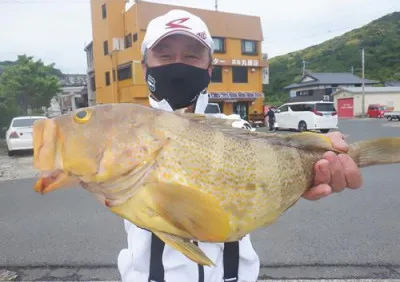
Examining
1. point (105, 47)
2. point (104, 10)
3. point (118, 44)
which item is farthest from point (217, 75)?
point (104, 10)

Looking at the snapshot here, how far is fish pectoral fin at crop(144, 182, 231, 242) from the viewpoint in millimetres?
1169

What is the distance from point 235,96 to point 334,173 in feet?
94.1

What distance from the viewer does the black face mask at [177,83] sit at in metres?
1.95

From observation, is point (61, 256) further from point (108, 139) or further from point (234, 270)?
point (108, 139)

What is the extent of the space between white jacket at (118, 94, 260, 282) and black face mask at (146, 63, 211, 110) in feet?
2.55

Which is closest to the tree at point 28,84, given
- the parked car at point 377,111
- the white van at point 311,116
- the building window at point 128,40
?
the building window at point 128,40

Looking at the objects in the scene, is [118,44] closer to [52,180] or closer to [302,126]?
[302,126]

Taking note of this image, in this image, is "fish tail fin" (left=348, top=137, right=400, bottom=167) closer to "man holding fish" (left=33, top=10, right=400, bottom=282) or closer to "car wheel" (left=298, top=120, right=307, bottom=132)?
"man holding fish" (left=33, top=10, right=400, bottom=282)

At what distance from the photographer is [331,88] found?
56.9m

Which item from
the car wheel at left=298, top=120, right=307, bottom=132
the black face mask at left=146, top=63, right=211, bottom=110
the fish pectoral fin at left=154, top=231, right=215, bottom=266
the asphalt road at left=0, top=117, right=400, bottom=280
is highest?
the black face mask at left=146, top=63, right=211, bottom=110

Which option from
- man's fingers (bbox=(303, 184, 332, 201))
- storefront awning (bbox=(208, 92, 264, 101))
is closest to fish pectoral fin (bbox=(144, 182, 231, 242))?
man's fingers (bbox=(303, 184, 332, 201))

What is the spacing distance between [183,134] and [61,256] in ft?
12.2

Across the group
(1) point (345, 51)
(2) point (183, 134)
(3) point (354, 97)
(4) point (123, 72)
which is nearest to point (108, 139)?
(2) point (183, 134)

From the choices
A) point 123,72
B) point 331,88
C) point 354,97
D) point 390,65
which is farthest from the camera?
point 390,65
